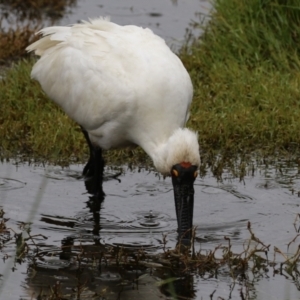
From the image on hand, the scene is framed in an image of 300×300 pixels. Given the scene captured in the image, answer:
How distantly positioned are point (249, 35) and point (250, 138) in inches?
75.2

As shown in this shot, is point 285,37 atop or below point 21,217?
atop

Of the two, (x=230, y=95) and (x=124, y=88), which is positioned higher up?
(x=124, y=88)

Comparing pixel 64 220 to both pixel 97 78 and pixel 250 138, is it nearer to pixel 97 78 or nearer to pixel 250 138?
pixel 97 78

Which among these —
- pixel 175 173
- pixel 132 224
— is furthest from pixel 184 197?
pixel 132 224

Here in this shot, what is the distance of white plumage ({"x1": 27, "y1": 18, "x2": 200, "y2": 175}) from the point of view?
7781 mm

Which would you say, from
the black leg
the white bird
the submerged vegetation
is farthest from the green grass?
the submerged vegetation

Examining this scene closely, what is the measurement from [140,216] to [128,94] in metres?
0.95

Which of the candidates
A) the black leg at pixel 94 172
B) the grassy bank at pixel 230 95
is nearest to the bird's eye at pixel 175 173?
the black leg at pixel 94 172

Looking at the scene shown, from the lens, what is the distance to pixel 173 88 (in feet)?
25.7

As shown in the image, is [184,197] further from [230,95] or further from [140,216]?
[230,95]

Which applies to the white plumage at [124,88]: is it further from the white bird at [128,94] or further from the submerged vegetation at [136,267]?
the submerged vegetation at [136,267]

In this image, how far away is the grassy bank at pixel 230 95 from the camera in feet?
31.8

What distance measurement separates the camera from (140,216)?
8.05 m

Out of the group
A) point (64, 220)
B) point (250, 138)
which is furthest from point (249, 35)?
point (64, 220)
